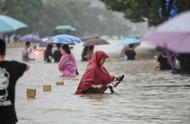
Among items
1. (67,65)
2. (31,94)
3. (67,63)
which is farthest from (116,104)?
(67,65)

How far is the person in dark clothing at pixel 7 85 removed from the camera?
25.1ft

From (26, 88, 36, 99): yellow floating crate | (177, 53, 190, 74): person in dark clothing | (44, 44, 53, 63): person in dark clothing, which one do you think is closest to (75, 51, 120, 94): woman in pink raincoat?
(26, 88, 36, 99): yellow floating crate

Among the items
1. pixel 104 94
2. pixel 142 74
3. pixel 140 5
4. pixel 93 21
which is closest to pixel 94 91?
pixel 104 94

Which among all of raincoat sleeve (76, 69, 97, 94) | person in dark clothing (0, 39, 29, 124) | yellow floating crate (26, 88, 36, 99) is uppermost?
person in dark clothing (0, 39, 29, 124)

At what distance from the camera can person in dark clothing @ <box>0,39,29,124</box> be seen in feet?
25.1

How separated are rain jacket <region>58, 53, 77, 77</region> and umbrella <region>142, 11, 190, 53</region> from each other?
1662cm

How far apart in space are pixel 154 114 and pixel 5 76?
18.0 ft

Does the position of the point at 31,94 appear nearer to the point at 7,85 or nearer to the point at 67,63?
the point at 67,63

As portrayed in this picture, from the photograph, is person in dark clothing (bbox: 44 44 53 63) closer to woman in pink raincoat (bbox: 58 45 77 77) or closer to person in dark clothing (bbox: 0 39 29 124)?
woman in pink raincoat (bbox: 58 45 77 77)

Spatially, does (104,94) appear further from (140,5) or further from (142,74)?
(140,5)

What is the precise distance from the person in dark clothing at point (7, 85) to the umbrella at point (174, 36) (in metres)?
1.79

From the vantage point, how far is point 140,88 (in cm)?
1869

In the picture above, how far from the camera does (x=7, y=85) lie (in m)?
7.77

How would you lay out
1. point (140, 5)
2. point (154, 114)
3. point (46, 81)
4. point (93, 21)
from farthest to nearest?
point (93, 21)
point (140, 5)
point (46, 81)
point (154, 114)
